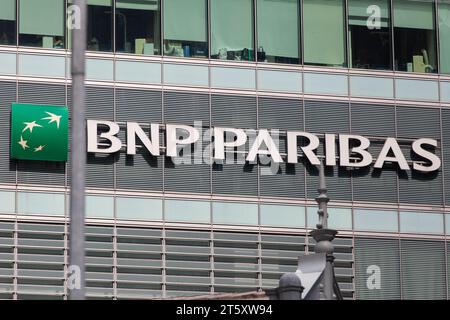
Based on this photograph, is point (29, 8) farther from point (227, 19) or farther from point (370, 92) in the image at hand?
point (370, 92)

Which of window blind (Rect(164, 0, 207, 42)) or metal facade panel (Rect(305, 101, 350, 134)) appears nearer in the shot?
window blind (Rect(164, 0, 207, 42))

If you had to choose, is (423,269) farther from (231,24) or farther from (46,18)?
(46,18)

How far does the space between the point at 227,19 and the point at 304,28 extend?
7.68 feet

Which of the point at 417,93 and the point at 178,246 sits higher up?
the point at 417,93

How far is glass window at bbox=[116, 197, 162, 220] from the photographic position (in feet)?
141

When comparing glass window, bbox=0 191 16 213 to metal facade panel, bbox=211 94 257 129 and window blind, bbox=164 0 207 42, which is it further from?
window blind, bbox=164 0 207 42

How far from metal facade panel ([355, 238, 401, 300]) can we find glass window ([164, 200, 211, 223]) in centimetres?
462

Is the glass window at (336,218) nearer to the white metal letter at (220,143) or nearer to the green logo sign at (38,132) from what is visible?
the white metal letter at (220,143)

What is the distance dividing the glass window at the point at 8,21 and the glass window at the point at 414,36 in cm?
1148

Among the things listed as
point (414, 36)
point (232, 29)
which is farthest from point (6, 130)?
point (414, 36)

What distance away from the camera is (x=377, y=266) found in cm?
4472

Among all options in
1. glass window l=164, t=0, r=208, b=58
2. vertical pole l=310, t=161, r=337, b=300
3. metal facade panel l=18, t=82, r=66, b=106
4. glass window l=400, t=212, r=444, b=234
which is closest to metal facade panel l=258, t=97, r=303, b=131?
glass window l=164, t=0, r=208, b=58
